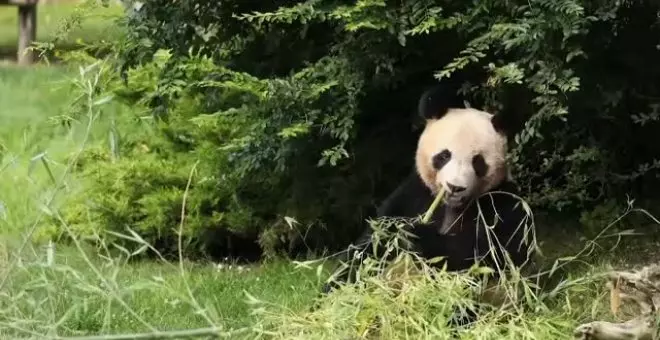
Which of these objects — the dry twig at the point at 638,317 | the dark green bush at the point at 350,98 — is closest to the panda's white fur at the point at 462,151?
the dark green bush at the point at 350,98

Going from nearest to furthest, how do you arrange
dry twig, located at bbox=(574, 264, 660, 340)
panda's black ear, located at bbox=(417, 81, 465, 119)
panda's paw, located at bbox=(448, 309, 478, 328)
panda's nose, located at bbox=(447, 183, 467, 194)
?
dry twig, located at bbox=(574, 264, 660, 340) → panda's paw, located at bbox=(448, 309, 478, 328) → panda's nose, located at bbox=(447, 183, 467, 194) → panda's black ear, located at bbox=(417, 81, 465, 119)

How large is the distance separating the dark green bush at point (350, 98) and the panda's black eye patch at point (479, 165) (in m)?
0.15

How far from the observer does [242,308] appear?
3252mm

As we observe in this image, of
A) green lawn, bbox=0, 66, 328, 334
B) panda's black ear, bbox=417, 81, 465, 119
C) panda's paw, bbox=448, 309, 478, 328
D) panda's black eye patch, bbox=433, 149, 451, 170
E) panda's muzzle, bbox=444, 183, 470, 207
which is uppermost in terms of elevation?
panda's black ear, bbox=417, 81, 465, 119

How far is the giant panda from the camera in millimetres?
2844

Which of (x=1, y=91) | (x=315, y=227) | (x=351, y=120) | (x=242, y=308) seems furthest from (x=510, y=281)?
(x=1, y=91)

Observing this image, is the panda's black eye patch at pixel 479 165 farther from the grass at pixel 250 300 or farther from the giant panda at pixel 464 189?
the grass at pixel 250 300

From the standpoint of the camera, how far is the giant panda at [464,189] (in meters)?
2.84

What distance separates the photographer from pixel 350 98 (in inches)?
122

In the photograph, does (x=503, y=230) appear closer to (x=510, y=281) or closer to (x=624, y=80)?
(x=510, y=281)

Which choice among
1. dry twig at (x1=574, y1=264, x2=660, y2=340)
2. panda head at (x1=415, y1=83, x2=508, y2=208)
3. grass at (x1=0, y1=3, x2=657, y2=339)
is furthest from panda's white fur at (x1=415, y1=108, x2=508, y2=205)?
dry twig at (x1=574, y1=264, x2=660, y2=340)

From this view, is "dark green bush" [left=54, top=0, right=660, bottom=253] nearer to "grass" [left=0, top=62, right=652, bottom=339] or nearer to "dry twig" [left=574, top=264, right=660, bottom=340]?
"grass" [left=0, top=62, right=652, bottom=339]

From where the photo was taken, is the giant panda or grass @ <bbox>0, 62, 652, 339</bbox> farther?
the giant panda

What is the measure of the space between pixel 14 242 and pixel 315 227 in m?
1.24
